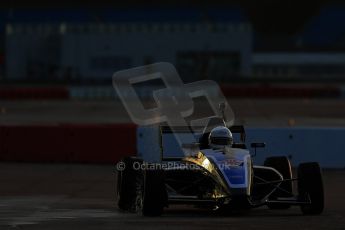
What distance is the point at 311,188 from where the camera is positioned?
1165cm

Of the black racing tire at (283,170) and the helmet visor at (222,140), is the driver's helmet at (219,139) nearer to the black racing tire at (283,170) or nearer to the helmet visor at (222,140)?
the helmet visor at (222,140)

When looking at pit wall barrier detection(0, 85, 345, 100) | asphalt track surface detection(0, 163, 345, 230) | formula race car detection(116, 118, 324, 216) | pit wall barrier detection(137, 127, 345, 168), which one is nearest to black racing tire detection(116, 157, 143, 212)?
formula race car detection(116, 118, 324, 216)

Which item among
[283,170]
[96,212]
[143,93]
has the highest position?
[143,93]

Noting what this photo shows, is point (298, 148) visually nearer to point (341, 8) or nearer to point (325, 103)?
point (325, 103)

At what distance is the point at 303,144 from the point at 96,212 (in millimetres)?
7764

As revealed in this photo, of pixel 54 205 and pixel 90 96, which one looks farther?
pixel 90 96

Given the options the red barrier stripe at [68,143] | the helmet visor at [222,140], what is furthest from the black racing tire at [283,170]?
the red barrier stripe at [68,143]

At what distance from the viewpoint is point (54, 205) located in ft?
43.2

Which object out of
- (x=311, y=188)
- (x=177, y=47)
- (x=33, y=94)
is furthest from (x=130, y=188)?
(x=177, y=47)

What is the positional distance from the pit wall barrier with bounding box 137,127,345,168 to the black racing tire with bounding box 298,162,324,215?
7.03 metres

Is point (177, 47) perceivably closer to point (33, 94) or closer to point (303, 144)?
point (33, 94)

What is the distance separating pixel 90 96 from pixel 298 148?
36.1 metres

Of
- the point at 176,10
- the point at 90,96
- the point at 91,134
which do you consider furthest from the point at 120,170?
the point at 176,10

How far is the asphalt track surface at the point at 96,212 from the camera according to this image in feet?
35.6
